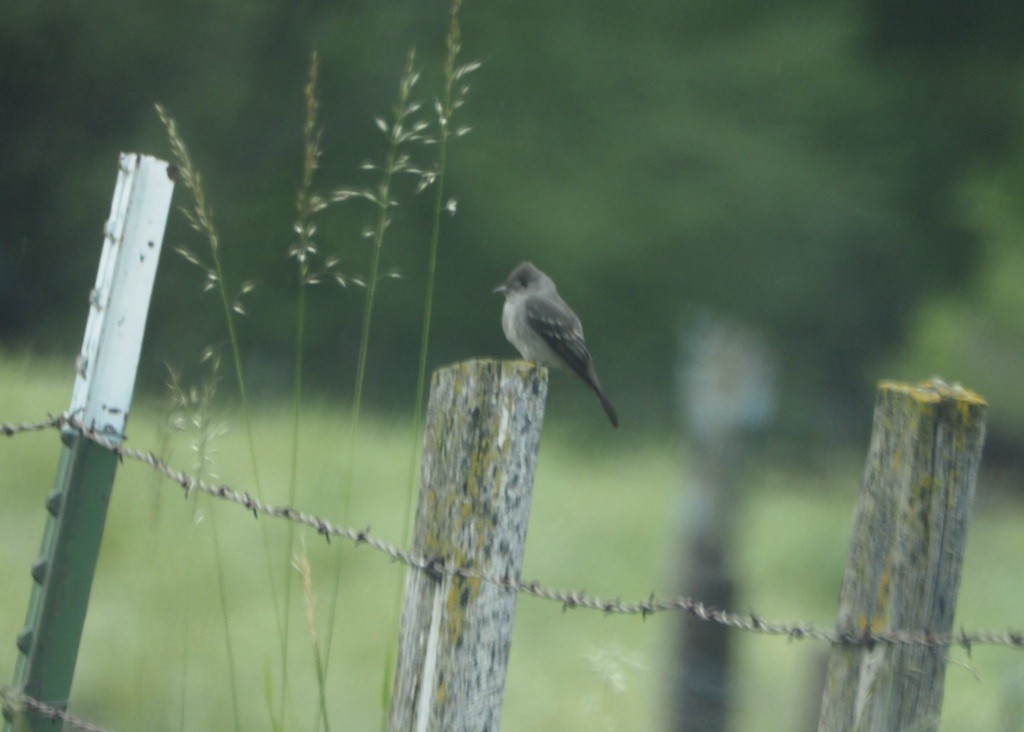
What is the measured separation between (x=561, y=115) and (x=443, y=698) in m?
12.2

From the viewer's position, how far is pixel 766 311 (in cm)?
1383

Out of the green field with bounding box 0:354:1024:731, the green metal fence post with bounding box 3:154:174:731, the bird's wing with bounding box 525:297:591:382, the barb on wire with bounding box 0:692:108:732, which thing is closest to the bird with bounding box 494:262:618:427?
the bird's wing with bounding box 525:297:591:382

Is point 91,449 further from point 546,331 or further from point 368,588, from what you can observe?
point 368,588

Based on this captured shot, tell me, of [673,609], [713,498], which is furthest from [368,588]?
[673,609]

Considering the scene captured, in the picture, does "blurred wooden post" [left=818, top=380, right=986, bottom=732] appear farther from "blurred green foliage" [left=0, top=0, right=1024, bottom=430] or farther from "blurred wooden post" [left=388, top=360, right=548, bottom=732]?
"blurred green foliage" [left=0, top=0, right=1024, bottom=430]

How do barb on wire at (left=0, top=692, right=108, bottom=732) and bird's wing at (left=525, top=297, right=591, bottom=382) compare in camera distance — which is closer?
barb on wire at (left=0, top=692, right=108, bottom=732)

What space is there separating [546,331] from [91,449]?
3.25 meters

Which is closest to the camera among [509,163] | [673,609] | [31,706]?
[673,609]

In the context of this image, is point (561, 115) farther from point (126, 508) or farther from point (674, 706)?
point (674, 706)

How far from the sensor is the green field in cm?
477


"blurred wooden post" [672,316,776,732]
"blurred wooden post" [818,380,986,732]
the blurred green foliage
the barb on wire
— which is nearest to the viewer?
"blurred wooden post" [818,380,986,732]

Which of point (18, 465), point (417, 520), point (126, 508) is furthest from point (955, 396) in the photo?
point (18, 465)

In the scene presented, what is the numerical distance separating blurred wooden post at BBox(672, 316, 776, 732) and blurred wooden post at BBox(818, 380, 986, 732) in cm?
184

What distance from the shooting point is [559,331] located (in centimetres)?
560
